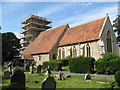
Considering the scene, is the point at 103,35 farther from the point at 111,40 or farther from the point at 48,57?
the point at 48,57

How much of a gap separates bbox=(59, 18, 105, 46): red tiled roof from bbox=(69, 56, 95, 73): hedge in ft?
23.5

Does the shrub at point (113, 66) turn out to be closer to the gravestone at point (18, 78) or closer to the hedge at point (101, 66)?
the hedge at point (101, 66)

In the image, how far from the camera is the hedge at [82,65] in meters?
18.1

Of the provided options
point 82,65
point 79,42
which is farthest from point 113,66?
point 79,42

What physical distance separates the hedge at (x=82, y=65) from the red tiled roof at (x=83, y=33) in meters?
7.16

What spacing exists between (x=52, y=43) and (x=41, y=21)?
27368mm

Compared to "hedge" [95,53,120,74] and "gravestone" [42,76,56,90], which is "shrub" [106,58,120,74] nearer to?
"hedge" [95,53,120,74]

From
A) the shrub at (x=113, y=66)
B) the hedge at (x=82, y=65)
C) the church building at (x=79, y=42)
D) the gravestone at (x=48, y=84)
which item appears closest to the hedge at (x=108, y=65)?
the shrub at (x=113, y=66)

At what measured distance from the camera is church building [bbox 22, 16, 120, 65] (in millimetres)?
24812

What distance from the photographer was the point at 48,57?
32.1 meters

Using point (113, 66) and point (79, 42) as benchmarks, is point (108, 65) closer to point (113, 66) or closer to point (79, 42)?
point (113, 66)

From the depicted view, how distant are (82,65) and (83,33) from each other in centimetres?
1103

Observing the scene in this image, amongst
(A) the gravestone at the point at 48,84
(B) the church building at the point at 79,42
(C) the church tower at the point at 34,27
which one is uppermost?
(C) the church tower at the point at 34,27

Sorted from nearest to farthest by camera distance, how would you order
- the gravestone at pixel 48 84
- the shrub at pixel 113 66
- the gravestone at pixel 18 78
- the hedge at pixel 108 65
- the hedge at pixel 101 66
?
the gravestone at pixel 48 84 → the gravestone at pixel 18 78 → the shrub at pixel 113 66 → the hedge at pixel 108 65 → the hedge at pixel 101 66
